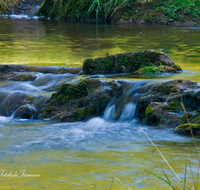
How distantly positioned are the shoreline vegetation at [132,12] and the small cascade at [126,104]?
14.4 metres

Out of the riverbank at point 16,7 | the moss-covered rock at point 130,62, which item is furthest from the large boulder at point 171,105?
the riverbank at point 16,7

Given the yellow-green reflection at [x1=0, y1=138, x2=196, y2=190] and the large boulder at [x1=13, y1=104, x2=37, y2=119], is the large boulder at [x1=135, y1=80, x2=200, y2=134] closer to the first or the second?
the yellow-green reflection at [x1=0, y1=138, x2=196, y2=190]

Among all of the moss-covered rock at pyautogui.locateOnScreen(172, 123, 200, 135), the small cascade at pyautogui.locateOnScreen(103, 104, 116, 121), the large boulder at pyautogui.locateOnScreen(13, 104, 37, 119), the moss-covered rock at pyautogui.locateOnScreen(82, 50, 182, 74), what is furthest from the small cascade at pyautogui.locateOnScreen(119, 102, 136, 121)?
the moss-covered rock at pyautogui.locateOnScreen(82, 50, 182, 74)

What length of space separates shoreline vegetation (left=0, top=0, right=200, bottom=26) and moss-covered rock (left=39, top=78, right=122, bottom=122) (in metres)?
14.4

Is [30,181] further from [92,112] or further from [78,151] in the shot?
[92,112]

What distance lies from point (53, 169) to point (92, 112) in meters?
2.55

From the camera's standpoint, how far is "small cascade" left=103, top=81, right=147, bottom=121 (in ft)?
16.9

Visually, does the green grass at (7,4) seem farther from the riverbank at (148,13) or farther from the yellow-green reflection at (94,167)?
the yellow-green reflection at (94,167)

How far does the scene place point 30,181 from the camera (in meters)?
2.41

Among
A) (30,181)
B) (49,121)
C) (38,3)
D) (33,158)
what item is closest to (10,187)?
(30,181)

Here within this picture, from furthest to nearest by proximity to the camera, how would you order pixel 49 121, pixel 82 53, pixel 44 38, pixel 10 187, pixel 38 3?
pixel 38 3 < pixel 44 38 < pixel 82 53 < pixel 49 121 < pixel 10 187

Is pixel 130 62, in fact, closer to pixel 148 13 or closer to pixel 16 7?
pixel 148 13

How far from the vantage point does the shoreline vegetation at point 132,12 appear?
21953 mm

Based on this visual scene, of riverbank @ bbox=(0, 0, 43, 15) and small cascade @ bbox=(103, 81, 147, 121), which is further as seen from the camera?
riverbank @ bbox=(0, 0, 43, 15)
